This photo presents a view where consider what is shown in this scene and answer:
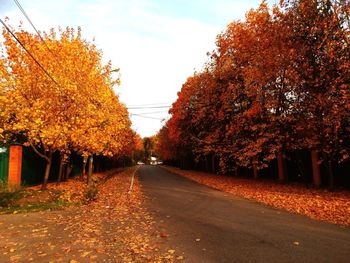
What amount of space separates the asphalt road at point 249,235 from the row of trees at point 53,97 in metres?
6.75

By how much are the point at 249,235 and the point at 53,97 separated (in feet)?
40.1

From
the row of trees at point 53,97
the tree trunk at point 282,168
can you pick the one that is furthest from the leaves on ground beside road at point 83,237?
the tree trunk at point 282,168

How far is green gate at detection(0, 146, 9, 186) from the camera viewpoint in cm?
1778

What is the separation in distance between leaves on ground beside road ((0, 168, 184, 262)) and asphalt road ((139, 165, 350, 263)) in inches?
19.9

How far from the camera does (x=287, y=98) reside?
62.2 feet

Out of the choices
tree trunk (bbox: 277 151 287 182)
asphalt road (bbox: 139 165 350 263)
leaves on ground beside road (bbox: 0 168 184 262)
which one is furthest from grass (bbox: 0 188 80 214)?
tree trunk (bbox: 277 151 287 182)

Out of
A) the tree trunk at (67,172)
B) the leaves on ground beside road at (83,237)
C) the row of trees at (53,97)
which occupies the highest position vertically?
the row of trees at (53,97)

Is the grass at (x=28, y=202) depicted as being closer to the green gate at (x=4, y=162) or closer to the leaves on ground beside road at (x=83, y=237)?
the leaves on ground beside road at (x=83, y=237)

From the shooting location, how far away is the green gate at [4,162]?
17781 millimetres

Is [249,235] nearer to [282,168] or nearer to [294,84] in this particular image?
[294,84]

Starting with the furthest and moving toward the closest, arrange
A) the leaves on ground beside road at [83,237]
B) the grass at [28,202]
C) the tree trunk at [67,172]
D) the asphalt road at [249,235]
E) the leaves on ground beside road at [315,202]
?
the tree trunk at [67,172]
the grass at [28,202]
the leaves on ground beside road at [315,202]
the leaves on ground beside road at [83,237]
the asphalt road at [249,235]

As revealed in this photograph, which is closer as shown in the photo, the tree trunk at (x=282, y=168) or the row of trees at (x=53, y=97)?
the row of trees at (x=53, y=97)

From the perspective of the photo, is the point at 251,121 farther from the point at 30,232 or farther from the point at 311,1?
the point at 30,232

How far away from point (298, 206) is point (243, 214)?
2.98 m
